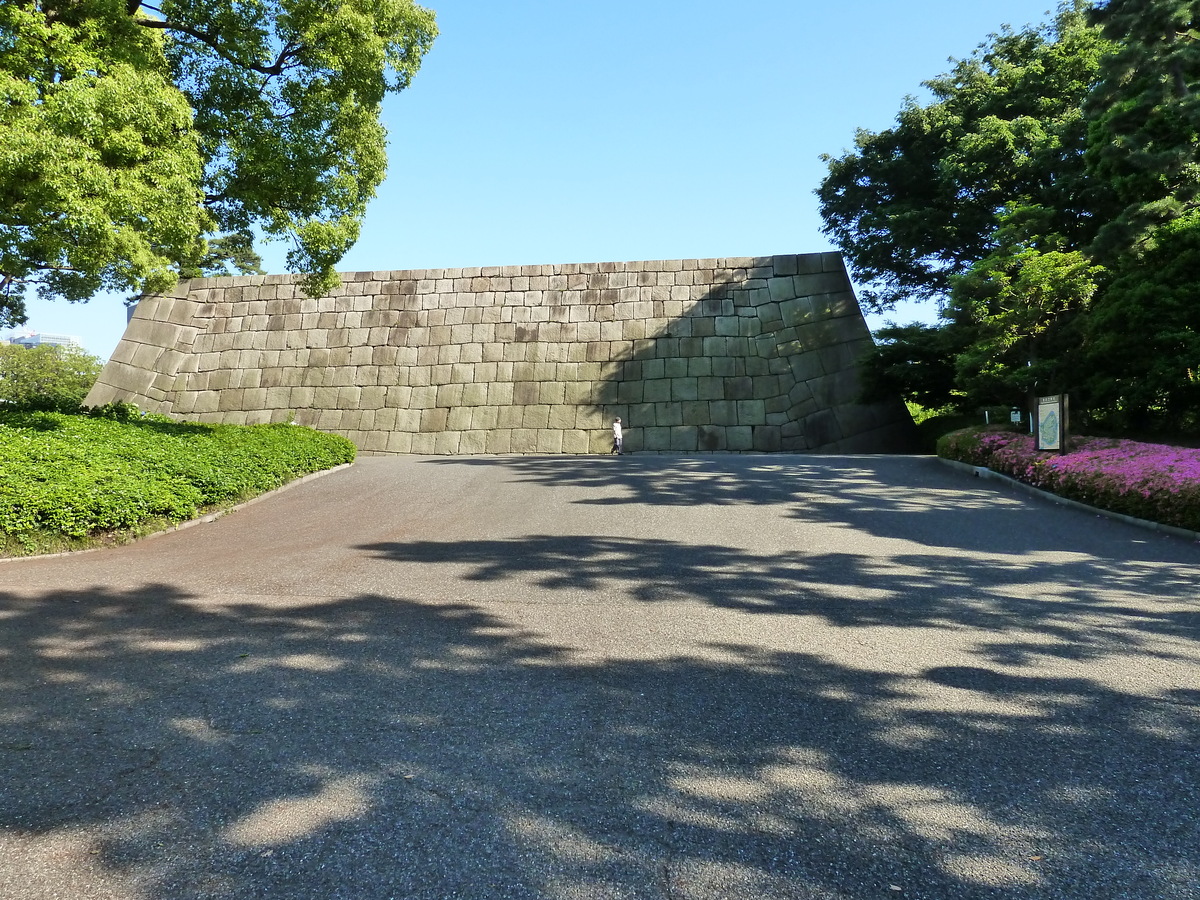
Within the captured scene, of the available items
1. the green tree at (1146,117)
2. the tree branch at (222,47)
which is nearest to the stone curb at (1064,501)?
the green tree at (1146,117)

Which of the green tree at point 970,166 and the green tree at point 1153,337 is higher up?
the green tree at point 970,166

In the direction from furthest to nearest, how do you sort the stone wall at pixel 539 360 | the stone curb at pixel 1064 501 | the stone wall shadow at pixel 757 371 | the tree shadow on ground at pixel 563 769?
the stone wall at pixel 539 360, the stone wall shadow at pixel 757 371, the stone curb at pixel 1064 501, the tree shadow on ground at pixel 563 769

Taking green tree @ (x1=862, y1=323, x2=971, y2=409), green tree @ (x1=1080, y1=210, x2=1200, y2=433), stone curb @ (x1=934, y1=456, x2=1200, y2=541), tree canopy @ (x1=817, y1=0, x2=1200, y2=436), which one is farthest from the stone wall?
stone curb @ (x1=934, y1=456, x2=1200, y2=541)

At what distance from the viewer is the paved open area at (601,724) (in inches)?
97.8

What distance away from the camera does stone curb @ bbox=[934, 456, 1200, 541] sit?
8477 mm

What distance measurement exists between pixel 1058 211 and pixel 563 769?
21.8m

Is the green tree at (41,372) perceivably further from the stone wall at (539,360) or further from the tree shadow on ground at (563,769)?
the tree shadow on ground at (563,769)

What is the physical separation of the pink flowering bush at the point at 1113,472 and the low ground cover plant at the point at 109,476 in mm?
11079

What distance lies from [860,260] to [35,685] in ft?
80.5

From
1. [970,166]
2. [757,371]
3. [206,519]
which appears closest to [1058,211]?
[970,166]

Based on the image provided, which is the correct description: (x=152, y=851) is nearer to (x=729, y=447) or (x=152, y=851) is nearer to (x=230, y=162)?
(x=230, y=162)

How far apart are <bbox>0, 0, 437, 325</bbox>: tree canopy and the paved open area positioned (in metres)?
4.41

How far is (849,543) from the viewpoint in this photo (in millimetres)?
7895

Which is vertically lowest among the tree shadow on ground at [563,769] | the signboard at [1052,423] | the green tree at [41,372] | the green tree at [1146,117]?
the tree shadow on ground at [563,769]
